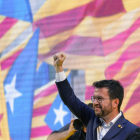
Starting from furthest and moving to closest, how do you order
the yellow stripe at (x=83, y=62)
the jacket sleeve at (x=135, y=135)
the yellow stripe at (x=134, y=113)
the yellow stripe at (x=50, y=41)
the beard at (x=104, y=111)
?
the yellow stripe at (x=50, y=41), the yellow stripe at (x=83, y=62), the yellow stripe at (x=134, y=113), the beard at (x=104, y=111), the jacket sleeve at (x=135, y=135)

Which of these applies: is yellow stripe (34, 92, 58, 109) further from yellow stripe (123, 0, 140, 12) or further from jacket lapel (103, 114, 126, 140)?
jacket lapel (103, 114, 126, 140)

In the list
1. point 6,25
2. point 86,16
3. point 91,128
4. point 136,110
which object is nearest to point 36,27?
point 6,25

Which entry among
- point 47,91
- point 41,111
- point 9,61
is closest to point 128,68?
point 47,91

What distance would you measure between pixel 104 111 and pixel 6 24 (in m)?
3.31

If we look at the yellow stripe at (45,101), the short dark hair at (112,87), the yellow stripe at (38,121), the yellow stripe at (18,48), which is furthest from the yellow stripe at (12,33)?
the short dark hair at (112,87)

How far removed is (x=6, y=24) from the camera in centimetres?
461

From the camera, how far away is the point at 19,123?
4316 millimetres

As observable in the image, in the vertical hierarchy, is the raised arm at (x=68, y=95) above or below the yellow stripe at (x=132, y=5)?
below

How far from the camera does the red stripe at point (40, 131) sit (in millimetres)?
4219

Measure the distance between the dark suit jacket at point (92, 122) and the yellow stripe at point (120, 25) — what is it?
2.45 metres

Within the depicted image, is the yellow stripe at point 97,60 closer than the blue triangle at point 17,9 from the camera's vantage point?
Yes

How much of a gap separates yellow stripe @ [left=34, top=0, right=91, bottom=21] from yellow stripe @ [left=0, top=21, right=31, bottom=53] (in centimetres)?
25

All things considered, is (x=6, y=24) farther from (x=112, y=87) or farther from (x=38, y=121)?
(x=112, y=87)

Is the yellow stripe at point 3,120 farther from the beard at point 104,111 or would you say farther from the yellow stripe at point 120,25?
the beard at point 104,111
